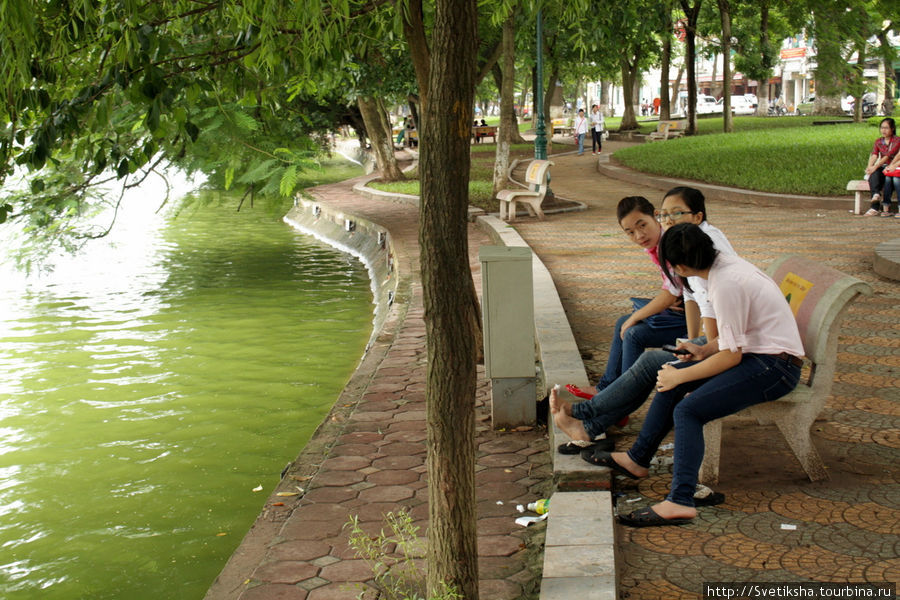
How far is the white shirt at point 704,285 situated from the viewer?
4695 millimetres

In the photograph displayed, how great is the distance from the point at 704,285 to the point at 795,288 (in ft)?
1.51

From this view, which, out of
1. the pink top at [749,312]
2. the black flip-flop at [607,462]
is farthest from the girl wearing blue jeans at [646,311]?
the pink top at [749,312]

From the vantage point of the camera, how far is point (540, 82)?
1733 cm

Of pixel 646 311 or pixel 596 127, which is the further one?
pixel 596 127

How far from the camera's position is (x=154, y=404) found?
9375 mm

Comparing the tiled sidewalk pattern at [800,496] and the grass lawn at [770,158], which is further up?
the grass lawn at [770,158]

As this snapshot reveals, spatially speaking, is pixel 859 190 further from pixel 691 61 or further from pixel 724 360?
pixel 691 61

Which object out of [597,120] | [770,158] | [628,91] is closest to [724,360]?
[770,158]

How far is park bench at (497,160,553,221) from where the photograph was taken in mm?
16234

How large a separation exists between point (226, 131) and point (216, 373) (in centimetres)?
578

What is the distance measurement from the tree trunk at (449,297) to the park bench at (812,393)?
5.07 feet

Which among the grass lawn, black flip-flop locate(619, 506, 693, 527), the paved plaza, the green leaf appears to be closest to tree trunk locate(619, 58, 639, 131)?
the grass lawn

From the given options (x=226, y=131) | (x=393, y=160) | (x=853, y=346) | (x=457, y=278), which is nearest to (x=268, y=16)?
(x=457, y=278)

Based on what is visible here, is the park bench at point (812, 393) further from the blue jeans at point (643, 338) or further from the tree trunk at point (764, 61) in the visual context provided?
the tree trunk at point (764, 61)
